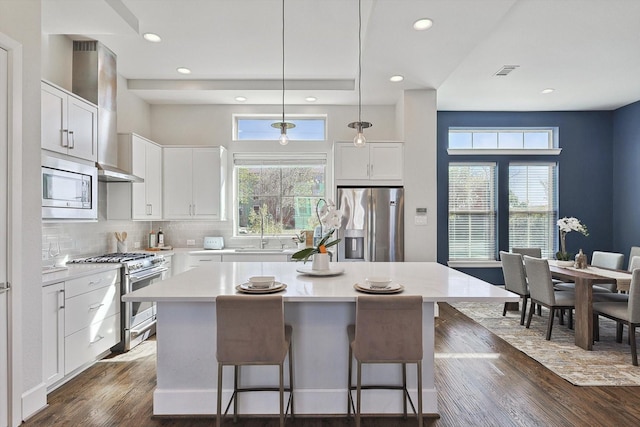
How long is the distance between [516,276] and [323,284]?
3.09 meters

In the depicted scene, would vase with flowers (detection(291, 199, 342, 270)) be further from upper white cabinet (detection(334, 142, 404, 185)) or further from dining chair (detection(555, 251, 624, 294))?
dining chair (detection(555, 251, 624, 294))

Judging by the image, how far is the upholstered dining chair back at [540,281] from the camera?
3.75m

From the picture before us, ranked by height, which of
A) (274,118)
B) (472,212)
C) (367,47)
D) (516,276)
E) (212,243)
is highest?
(367,47)

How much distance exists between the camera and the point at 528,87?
198 inches

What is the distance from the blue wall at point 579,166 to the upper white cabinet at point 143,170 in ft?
14.4

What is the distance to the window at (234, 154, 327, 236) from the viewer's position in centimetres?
553

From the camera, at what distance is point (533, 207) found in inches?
244

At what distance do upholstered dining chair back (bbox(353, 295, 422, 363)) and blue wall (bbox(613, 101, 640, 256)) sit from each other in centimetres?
573

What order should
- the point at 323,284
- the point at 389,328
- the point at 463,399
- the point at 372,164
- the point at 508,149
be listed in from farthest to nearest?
1. the point at 508,149
2. the point at 372,164
3. the point at 463,399
4. the point at 323,284
5. the point at 389,328

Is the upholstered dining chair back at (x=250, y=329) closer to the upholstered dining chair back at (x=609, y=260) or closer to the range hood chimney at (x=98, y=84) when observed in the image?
the range hood chimney at (x=98, y=84)

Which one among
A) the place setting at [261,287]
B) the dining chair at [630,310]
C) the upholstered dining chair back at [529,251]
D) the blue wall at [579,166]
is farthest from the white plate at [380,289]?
the blue wall at [579,166]

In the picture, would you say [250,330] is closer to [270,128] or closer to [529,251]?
[270,128]

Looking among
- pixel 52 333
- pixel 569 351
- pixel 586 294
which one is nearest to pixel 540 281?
pixel 586 294

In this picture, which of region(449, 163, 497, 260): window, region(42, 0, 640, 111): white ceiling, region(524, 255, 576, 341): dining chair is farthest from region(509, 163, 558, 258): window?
region(524, 255, 576, 341): dining chair
